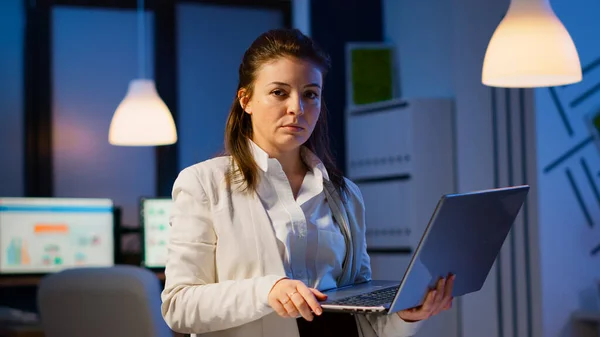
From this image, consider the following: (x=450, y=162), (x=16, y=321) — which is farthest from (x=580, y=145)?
(x=16, y=321)

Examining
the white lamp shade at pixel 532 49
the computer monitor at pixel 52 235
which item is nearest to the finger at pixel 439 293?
the white lamp shade at pixel 532 49

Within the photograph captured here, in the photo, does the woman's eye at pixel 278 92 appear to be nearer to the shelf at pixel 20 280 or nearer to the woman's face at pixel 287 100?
the woman's face at pixel 287 100

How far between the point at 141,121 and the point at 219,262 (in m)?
3.31

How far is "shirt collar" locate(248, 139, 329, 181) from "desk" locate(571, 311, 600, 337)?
2897 mm

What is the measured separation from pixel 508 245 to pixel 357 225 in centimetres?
300

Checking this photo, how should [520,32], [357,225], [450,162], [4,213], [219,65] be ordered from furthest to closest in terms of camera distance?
[219,65], [450,162], [4,213], [520,32], [357,225]

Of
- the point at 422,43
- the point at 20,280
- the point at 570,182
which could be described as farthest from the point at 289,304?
the point at 422,43

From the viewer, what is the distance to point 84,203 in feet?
16.5

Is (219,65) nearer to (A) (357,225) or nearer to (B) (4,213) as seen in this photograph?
(B) (4,213)

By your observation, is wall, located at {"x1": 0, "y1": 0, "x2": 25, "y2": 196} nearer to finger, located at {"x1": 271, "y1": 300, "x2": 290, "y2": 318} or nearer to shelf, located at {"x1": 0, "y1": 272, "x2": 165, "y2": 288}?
shelf, located at {"x1": 0, "y1": 272, "x2": 165, "y2": 288}

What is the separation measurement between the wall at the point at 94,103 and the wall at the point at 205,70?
0.23 metres

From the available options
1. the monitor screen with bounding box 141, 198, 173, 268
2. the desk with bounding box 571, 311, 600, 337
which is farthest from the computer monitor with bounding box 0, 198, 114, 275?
the desk with bounding box 571, 311, 600, 337

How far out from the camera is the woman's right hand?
1406mm

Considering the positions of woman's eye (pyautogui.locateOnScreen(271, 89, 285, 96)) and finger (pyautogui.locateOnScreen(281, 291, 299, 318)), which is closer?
finger (pyautogui.locateOnScreen(281, 291, 299, 318))
